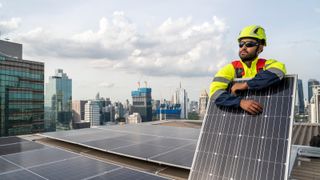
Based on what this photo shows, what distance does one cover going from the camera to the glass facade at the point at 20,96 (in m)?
63.7

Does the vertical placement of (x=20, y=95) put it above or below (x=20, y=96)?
above

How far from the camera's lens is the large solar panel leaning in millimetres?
5309

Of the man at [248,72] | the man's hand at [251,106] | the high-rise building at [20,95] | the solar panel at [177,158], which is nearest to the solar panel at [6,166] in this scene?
the solar panel at [177,158]

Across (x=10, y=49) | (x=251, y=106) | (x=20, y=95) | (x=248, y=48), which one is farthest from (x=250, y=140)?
(x=10, y=49)

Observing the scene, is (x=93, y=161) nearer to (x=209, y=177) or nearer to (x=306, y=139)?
(x=209, y=177)

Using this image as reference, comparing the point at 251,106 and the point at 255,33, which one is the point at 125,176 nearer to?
the point at 251,106

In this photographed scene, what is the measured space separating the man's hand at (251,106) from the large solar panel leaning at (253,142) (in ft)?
0.46

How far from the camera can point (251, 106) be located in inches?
224

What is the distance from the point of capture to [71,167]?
9.96 meters

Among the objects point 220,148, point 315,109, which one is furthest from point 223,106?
point 315,109

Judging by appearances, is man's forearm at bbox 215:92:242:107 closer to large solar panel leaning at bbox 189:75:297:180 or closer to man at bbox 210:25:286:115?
man at bbox 210:25:286:115

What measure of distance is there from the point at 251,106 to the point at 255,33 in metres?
1.86

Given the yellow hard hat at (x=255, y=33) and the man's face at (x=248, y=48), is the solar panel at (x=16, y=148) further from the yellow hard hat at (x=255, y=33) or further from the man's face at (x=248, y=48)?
the yellow hard hat at (x=255, y=33)

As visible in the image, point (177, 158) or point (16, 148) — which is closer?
point (177, 158)
